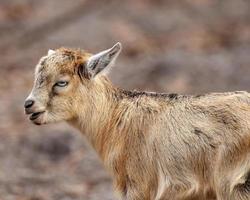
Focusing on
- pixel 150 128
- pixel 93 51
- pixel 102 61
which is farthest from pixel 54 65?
A: pixel 93 51

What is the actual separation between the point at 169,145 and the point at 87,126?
135 cm

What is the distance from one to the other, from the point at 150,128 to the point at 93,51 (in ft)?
52.3

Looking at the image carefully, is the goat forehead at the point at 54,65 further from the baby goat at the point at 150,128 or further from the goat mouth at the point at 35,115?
the goat mouth at the point at 35,115

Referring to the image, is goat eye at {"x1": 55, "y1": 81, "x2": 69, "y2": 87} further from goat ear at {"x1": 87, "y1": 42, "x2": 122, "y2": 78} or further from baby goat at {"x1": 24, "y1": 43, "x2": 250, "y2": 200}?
goat ear at {"x1": 87, "y1": 42, "x2": 122, "y2": 78}

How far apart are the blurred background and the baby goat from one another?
12.2ft

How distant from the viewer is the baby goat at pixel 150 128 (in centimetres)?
1156

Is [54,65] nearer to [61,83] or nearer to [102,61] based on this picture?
[61,83]

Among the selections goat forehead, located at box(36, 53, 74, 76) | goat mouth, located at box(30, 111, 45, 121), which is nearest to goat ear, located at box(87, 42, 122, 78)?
goat forehead, located at box(36, 53, 74, 76)

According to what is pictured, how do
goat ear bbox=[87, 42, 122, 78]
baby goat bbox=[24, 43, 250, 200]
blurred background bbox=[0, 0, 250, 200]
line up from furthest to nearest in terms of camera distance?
1. blurred background bbox=[0, 0, 250, 200]
2. goat ear bbox=[87, 42, 122, 78]
3. baby goat bbox=[24, 43, 250, 200]

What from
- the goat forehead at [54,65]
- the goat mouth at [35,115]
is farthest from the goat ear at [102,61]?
the goat mouth at [35,115]

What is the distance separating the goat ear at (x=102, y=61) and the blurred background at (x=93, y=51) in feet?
13.4

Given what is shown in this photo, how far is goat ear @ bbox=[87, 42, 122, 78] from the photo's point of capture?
492 inches

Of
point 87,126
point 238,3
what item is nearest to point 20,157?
point 87,126

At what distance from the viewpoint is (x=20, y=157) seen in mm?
19375
